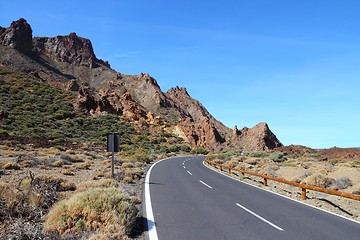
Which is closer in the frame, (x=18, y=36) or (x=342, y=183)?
(x=342, y=183)

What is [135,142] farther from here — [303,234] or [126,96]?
[303,234]

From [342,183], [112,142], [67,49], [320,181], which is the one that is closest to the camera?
[112,142]

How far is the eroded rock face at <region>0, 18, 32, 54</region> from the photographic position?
367 ft

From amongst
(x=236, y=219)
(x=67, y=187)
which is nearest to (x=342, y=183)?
(x=236, y=219)

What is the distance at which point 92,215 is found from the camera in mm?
7199

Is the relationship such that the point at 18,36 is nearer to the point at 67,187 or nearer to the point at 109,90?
the point at 109,90

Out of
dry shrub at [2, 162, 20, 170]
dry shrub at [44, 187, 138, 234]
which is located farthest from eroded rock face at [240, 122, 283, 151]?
dry shrub at [44, 187, 138, 234]

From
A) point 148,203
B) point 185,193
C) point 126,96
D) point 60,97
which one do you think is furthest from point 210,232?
point 126,96

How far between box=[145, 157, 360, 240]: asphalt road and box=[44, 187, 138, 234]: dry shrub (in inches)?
29.5

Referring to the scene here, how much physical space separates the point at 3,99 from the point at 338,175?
6615 cm

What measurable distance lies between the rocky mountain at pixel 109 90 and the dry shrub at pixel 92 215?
5747cm

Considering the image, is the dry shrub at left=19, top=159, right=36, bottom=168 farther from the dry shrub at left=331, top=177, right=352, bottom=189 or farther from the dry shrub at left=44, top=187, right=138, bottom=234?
the dry shrub at left=331, top=177, right=352, bottom=189

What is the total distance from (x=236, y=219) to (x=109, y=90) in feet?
295

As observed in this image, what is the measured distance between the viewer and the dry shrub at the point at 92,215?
6859 millimetres
